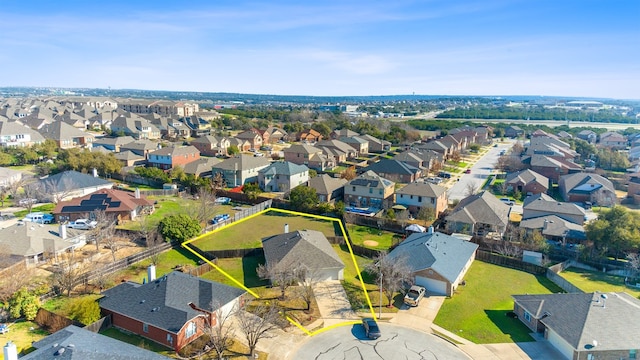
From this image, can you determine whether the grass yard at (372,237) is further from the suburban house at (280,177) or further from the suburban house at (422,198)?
the suburban house at (280,177)

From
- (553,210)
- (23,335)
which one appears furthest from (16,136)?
(553,210)

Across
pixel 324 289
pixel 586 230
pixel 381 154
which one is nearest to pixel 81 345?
pixel 324 289

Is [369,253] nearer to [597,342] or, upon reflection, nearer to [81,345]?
[597,342]

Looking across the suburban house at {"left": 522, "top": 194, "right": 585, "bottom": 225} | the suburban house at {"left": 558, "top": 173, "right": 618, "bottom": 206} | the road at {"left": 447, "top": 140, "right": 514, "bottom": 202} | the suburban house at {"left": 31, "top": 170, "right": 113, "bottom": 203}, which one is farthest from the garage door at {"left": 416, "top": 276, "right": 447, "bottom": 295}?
the suburban house at {"left": 31, "top": 170, "right": 113, "bottom": 203}

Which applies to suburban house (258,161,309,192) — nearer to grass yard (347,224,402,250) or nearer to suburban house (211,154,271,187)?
suburban house (211,154,271,187)

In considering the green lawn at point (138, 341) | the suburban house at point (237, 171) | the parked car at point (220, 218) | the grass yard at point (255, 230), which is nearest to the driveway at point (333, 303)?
the green lawn at point (138, 341)

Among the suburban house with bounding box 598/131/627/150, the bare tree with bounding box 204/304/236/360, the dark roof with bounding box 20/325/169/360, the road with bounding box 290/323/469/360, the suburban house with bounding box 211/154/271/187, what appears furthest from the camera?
the suburban house with bounding box 598/131/627/150
